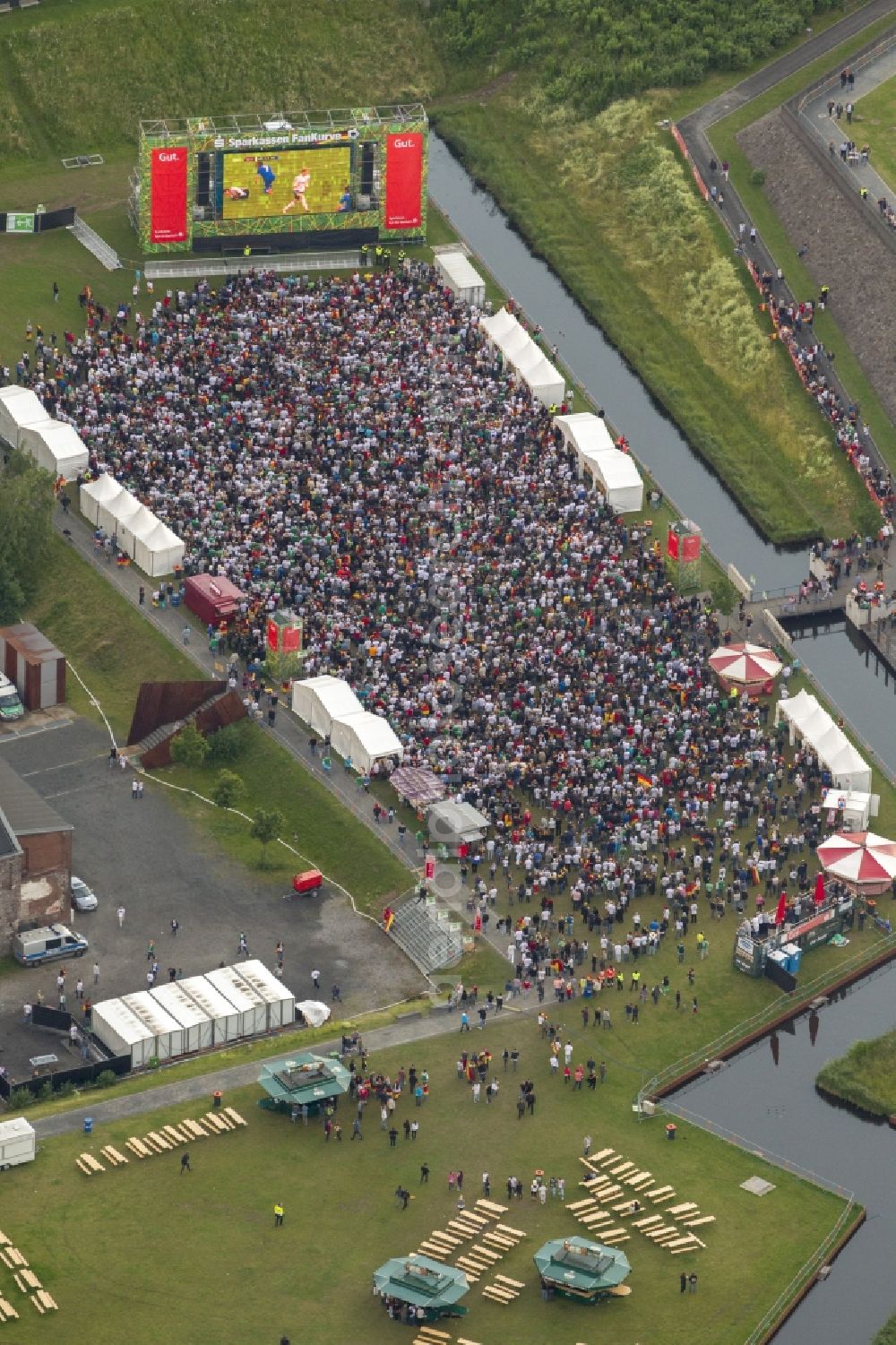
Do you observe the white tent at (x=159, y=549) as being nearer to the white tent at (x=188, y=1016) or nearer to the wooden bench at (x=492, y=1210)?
the white tent at (x=188, y=1016)

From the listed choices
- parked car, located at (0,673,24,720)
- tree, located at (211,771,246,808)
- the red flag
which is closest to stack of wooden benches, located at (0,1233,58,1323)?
tree, located at (211,771,246,808)

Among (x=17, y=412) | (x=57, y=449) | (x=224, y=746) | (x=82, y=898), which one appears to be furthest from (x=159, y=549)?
(x=82, y=898)

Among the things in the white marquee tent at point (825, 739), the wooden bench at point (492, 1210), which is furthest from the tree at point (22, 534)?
the wooden bench at point (492, 1210)

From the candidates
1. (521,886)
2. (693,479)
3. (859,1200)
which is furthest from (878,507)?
(859,1200)

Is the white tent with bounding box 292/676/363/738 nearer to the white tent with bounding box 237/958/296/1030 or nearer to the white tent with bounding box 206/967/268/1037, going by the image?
the white tent with bounding box 237/958/296/1030

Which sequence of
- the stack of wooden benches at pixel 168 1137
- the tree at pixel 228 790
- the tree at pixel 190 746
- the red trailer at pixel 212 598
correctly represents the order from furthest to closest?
1. the red trailer at pixel 212 598
2. the tree at pixel 190 746
3. the tree at pixel 228 790
4. the stack of wooden benches at pixel 168 1137

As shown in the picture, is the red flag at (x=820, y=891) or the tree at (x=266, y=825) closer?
the red flag at (x=820, y=891)

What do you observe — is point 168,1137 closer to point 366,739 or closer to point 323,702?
point 366,739
